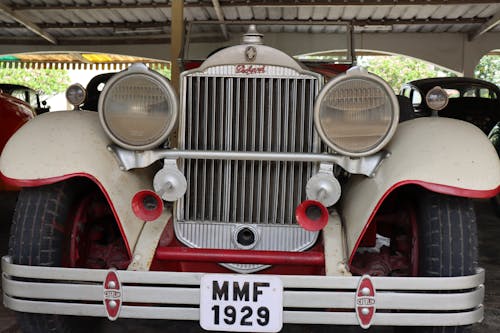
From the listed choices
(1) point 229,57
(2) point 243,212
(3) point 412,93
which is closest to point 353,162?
(2) point 243,212

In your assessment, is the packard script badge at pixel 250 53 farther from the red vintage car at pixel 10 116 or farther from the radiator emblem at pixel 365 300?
the red vintage car at pixel 10 116

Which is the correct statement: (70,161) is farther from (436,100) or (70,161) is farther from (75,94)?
(436,100)

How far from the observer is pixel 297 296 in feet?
7.12

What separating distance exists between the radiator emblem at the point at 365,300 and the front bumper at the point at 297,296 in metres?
0.01

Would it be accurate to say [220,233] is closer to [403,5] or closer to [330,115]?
[330,115]

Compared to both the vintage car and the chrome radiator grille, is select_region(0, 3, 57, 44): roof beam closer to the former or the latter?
the vintage car

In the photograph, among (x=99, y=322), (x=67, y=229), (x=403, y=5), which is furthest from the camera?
(x=403, y=5)

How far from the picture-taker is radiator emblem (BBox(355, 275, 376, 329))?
2147 millimetres

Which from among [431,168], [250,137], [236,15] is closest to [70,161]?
[250,137]

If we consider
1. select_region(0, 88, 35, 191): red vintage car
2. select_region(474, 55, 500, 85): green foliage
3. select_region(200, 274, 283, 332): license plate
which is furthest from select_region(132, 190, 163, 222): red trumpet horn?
select_region(474, 55, 500, 85): green foliage

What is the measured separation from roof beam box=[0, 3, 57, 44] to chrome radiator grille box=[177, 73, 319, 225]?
11.1m

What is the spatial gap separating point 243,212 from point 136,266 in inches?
20.5

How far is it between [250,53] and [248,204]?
65 centimetres

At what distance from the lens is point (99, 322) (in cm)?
316
